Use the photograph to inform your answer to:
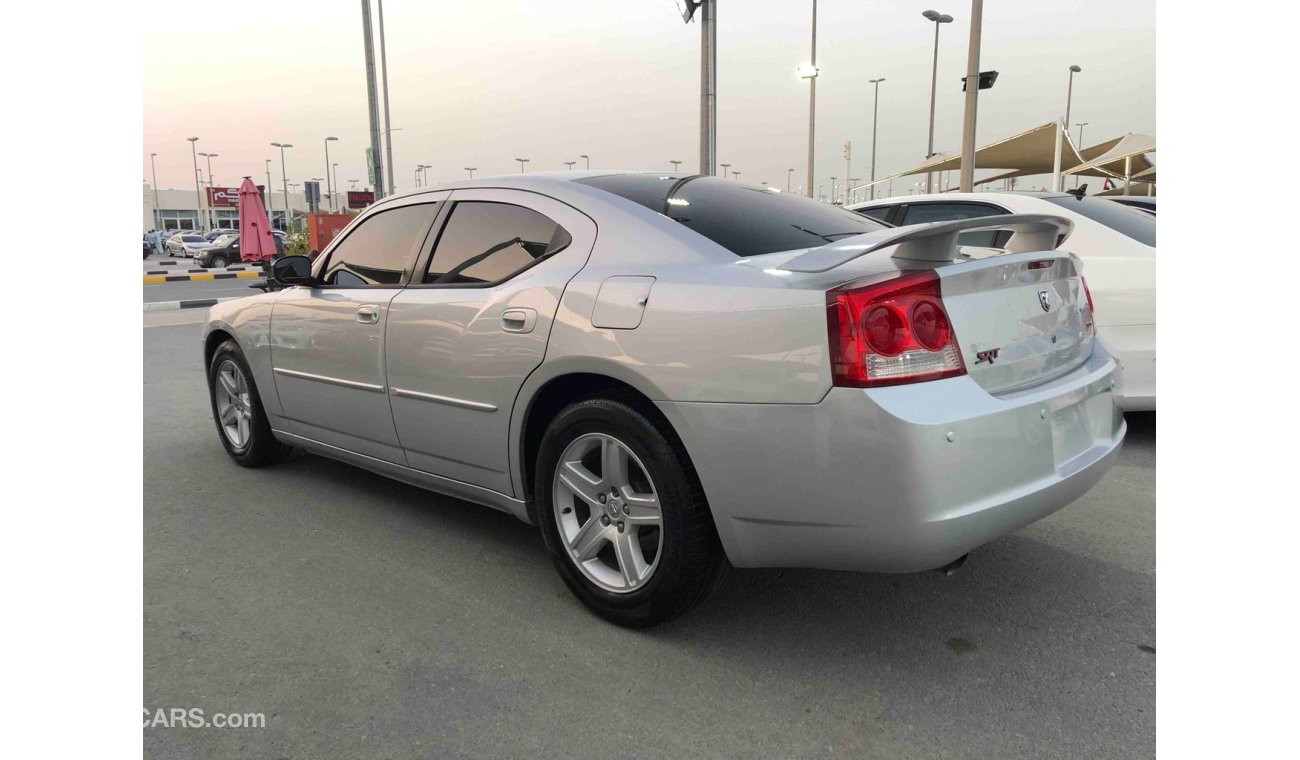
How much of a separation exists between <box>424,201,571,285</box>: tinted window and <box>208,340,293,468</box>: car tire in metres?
1.75

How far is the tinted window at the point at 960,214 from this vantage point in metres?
4.96

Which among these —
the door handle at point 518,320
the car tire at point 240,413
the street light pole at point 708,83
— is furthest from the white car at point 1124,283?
the street light pole at point 708,83

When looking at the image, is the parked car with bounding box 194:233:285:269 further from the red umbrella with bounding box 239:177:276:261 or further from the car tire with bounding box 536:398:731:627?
the car tire with bounding box 536:398:731:627

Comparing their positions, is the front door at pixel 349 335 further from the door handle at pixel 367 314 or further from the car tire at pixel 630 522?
the car tire at pixel 630 522

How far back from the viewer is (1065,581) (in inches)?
122

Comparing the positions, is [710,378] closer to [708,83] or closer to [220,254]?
[708,83]

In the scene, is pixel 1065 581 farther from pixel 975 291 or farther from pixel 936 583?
pixel 975 291

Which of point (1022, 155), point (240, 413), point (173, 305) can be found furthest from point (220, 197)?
point (240, 413)

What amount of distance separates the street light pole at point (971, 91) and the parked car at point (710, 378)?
11.4m

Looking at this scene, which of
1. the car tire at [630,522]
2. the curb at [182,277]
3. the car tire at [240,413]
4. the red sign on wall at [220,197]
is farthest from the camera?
the red sign on wall at [220,197]

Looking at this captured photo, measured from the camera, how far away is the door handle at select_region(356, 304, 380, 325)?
3609 mm

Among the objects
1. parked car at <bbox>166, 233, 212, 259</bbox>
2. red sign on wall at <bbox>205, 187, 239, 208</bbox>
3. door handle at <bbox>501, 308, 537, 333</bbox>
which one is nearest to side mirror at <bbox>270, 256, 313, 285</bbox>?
door handle at <bbox>501, 308, 537, 333</bbox>

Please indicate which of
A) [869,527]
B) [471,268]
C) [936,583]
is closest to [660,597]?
[869,527]

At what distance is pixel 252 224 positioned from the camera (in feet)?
75.1
